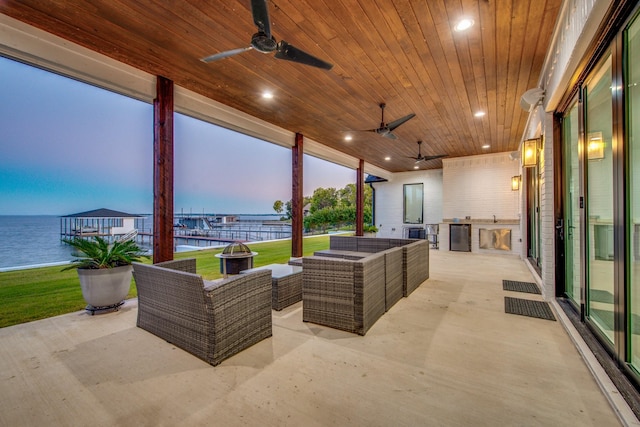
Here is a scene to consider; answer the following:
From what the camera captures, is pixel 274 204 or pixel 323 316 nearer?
pixel 323 316

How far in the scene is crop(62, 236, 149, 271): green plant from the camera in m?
3.10

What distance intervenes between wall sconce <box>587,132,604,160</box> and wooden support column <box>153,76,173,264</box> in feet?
14.9

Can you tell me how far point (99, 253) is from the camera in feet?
10.3

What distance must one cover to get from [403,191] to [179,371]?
1032 centimetres

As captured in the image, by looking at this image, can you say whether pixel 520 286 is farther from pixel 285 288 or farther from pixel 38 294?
pixel 38 294

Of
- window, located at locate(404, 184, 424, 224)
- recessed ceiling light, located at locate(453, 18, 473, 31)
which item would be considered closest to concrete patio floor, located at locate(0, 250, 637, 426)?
recessed ceiling light, located at locate(453, 18, 473, 31)

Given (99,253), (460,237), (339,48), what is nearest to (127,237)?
(99,253)

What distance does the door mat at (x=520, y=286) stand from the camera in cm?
407

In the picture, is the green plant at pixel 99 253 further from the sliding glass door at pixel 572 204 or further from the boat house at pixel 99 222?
the sliding glass door at pixel 572 204

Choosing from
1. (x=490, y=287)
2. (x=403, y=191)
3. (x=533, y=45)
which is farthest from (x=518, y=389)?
(x=403, y=191)

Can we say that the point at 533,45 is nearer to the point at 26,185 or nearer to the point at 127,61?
the point at 127,61

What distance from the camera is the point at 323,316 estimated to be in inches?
109

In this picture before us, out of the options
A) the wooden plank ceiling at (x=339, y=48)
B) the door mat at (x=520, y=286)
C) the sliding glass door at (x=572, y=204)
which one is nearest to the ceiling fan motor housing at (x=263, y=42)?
the wooden plank ceiling at (x=339, y=48)

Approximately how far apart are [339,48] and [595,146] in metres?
2.54
